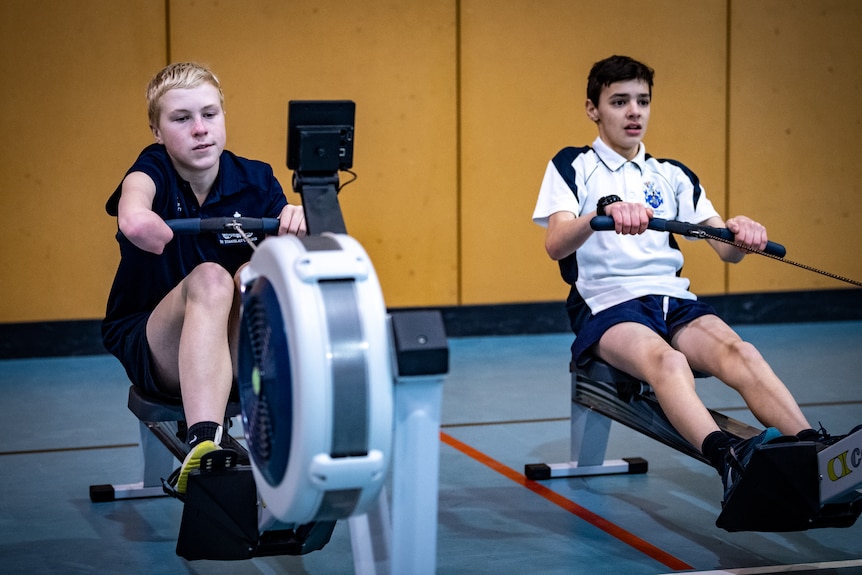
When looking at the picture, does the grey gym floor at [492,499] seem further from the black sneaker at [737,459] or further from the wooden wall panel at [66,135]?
the wooden wall panel at [66,135]

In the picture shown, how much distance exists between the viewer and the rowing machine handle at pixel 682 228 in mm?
2264

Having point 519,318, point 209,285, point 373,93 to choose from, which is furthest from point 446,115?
point 209,285

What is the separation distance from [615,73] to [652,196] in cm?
34

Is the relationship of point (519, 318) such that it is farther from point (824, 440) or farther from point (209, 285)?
point (209, 285)

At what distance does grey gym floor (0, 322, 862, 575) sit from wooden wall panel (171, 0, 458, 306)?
3.33 ft

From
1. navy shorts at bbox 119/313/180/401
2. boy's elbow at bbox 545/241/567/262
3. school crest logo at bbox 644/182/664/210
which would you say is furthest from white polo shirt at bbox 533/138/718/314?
navy shorts at bbox 119/313/180/401

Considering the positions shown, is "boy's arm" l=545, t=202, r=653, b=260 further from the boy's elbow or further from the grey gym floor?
the grey gym floor

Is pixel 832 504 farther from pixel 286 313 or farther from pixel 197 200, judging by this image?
pixel 197 200

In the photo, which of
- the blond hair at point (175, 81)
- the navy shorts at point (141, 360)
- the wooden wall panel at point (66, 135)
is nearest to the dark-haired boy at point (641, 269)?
the blond hair at point (175, 81)

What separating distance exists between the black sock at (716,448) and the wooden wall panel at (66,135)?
341 centimetres

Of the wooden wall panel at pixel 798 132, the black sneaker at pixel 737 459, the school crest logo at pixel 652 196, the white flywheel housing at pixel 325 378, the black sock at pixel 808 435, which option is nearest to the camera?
the white flywheel housing at pixel 325 378

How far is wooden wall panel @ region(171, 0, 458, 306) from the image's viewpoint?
5105 millimetres

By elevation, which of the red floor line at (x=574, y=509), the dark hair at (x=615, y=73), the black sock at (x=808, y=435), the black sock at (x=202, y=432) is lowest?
the red floor line at (x=574, y=509)

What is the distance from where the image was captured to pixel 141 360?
2477 millimetres
